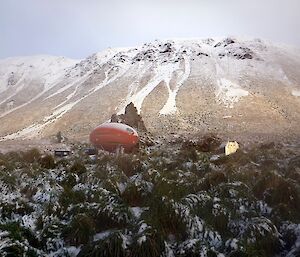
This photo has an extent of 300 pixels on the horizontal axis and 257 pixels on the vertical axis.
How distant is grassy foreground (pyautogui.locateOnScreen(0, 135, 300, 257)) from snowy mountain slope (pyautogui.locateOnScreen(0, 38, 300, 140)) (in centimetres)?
4541

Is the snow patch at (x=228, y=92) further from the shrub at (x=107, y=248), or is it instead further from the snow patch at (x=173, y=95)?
the shrub at (x=107, y=248)

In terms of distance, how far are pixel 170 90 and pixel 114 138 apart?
72.5 meters

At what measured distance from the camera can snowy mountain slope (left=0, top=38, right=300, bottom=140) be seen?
7694 cm

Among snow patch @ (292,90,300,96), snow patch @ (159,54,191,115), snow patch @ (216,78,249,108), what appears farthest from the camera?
snow patch @ (292,90,300,96)

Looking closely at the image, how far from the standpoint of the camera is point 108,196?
10.6m

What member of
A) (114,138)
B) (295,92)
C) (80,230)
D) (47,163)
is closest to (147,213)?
(80,230)

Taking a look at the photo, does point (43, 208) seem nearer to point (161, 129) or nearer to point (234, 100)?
point (161, 129)

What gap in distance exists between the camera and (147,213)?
32.4 feet

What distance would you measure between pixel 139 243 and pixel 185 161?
8.36 metres

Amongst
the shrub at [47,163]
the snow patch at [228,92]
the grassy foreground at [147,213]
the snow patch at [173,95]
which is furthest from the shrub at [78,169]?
the snow patch at [228,92]

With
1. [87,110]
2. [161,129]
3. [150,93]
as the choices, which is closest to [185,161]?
[161,129]

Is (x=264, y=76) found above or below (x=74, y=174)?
below

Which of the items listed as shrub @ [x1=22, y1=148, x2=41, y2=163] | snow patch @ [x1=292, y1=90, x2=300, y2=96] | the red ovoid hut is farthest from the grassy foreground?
snow patch @ [x1=292, y1=90, x2=300, y2=96]

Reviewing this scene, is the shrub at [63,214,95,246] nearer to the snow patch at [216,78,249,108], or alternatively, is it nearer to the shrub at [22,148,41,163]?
the shrub at [22,148,41,163]
